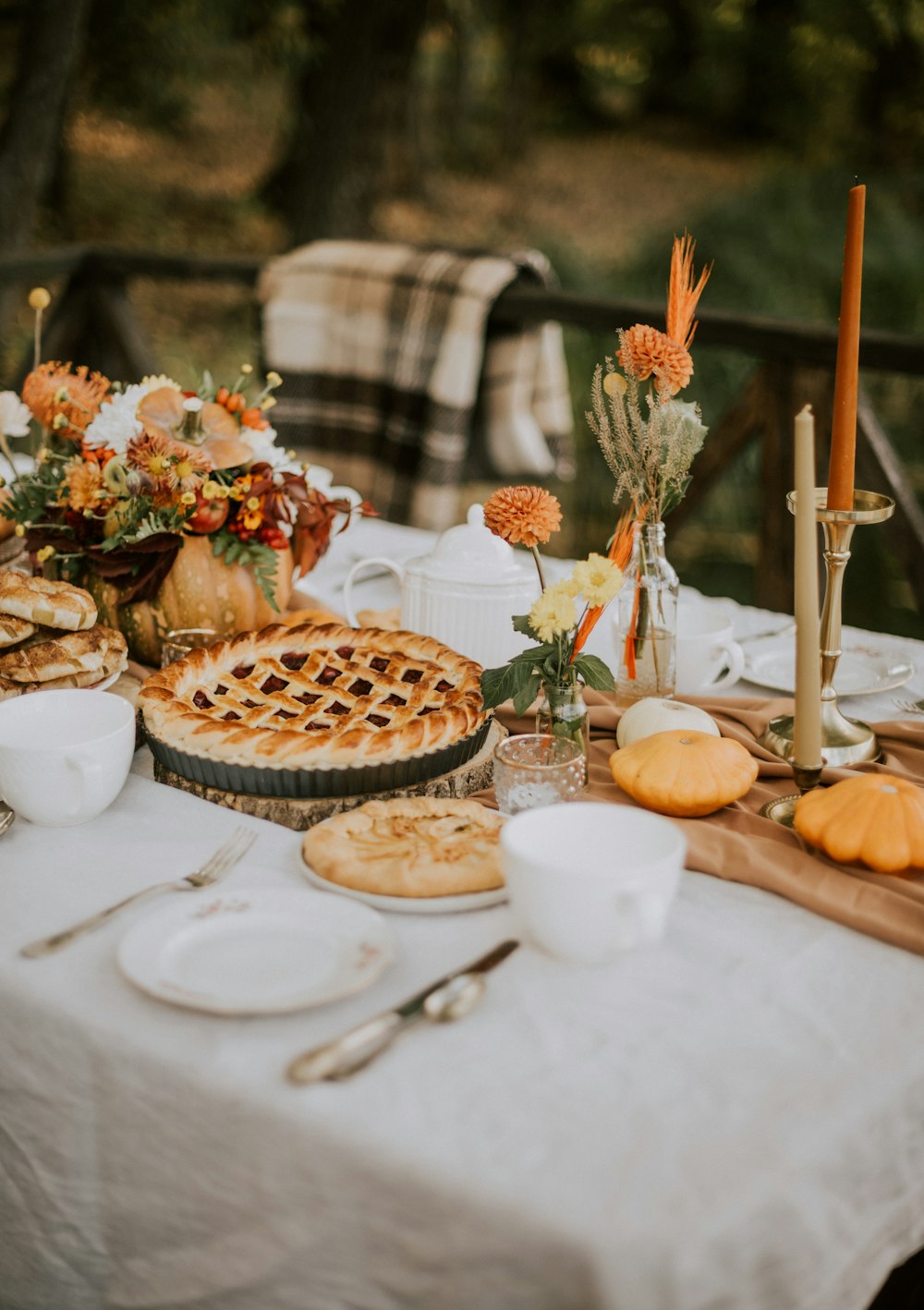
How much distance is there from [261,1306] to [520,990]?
0.31 metres

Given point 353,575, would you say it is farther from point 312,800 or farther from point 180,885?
point 180,885

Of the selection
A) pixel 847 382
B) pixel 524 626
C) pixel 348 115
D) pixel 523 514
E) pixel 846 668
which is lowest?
pixel 846 668

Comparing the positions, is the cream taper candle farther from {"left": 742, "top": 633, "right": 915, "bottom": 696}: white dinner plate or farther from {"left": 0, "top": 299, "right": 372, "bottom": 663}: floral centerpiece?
{"left": 0, "top": 299, "right": 372, "bottom": 663}: floral centerpiece

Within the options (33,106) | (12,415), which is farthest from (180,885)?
(33,106)

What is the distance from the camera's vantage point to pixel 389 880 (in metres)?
1.12

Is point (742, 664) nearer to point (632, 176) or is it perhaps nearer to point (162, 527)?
point (162, 527)

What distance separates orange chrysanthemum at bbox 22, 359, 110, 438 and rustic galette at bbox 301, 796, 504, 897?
82cm

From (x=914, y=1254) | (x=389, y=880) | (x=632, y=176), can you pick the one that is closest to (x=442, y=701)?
(x=389, y=880)

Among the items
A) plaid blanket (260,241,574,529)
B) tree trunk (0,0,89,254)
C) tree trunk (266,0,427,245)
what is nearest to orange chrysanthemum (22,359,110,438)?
plaid blanket (260,241,574,529)

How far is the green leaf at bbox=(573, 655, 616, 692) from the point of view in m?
1.30

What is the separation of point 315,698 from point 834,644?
0.60 meters

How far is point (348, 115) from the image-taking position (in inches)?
268

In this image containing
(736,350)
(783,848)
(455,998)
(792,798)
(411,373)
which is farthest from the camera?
(411,373)

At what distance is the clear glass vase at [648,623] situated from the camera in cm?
153
